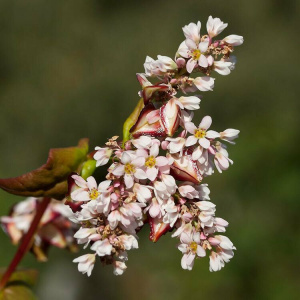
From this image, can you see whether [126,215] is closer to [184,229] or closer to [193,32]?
[184,229]

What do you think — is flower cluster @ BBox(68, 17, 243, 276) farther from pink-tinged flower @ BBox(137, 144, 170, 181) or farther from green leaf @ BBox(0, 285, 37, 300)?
green leaf @ BBox(0, 285, 37, 300)

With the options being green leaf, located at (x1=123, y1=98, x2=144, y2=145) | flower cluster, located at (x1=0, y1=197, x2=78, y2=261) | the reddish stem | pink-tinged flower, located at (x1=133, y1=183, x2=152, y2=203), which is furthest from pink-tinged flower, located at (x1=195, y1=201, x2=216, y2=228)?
flower cluster, located at (x1=0, y1=197, x2=78, y2=261)

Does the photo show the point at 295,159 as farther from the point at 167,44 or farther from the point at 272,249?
the point at 167,44

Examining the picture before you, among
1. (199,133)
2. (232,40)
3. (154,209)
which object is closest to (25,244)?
(154,209)

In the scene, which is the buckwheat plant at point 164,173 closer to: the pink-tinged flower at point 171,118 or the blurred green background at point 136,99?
the pink-tinged flower at point 171,118

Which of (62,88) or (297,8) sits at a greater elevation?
(297,8)

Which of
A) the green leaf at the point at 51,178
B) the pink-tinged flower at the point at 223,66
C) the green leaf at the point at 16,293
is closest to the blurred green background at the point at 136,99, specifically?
the green leaf at the point at 16,293

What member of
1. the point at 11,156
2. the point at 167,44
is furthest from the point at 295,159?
the point at 11,156
